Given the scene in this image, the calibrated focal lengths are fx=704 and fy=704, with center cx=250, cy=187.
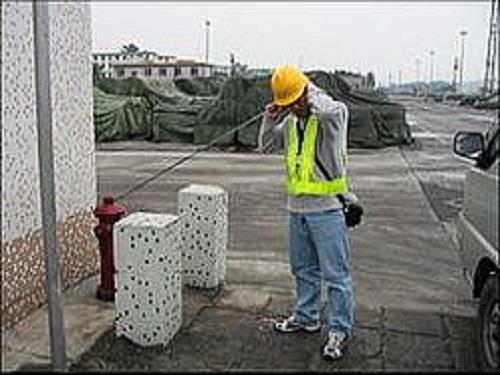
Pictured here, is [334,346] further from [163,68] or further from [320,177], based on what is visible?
[163,68]

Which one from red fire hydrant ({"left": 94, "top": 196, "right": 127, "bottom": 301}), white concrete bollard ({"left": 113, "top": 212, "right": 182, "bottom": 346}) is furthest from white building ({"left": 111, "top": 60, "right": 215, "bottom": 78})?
white concrete bollard ({"left": 113, "top": 212, "right": 182, "bottom": 346})

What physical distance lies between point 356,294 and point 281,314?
0.96 m

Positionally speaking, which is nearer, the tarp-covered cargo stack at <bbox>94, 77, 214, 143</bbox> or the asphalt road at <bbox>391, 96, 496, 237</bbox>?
the asphalt road at <bbox>391, 96, 496, 237</bbox>

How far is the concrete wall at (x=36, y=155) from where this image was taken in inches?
195

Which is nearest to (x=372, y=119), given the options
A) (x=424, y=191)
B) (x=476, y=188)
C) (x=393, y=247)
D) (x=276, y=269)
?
(x=424, y=191)

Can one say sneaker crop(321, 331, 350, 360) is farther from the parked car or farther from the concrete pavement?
the parked car

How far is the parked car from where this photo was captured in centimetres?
416

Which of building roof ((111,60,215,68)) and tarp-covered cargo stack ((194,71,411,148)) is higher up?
building roof ((111,60,215,68))

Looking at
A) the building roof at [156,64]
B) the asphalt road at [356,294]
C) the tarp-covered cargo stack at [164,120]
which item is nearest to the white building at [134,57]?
the building roof at [156,64]

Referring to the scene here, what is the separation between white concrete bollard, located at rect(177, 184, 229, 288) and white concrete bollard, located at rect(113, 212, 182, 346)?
43.1 inches

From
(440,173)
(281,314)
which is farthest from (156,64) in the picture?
(281,314)

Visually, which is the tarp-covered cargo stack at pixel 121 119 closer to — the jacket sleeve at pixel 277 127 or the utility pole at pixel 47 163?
the jacket sleeve at pixel 277 127

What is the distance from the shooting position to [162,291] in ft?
15.6

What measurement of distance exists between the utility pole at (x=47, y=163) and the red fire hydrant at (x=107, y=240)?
1.56 meters
